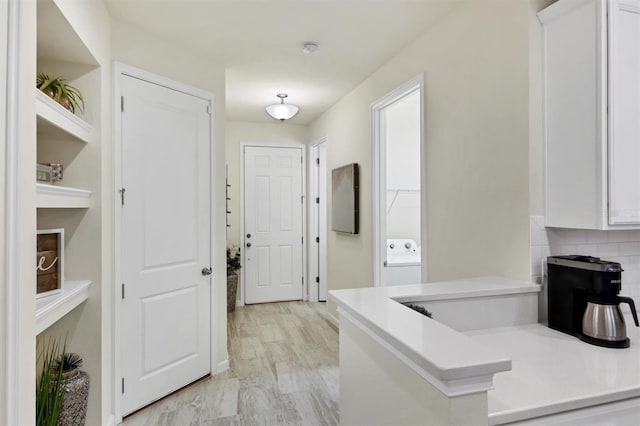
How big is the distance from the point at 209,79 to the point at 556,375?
2976 millimetres

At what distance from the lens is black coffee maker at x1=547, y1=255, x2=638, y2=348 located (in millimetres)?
1406

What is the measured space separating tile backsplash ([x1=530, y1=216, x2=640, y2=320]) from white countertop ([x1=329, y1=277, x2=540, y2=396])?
15cm

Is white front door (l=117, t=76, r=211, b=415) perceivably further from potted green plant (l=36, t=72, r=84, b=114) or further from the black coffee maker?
the black coffee maker

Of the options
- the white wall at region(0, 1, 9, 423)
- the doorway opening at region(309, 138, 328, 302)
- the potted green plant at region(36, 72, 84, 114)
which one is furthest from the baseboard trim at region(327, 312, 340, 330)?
the white wall at region(0, 1, 9, 423)

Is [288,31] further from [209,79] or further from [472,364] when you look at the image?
[472,364]

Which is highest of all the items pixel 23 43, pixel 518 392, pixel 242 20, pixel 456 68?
pixel 242 20

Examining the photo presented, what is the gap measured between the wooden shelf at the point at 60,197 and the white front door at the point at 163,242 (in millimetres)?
428

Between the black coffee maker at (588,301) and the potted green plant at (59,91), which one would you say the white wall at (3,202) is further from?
the black coffee maker at (588,301)

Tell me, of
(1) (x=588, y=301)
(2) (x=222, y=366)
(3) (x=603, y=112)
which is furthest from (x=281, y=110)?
(1) (x=588, y=301)

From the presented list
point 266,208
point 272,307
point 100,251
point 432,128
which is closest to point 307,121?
point 266,208

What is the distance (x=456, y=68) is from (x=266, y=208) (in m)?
3.56

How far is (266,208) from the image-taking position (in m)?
5.42

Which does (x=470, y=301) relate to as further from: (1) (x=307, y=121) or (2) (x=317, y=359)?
(1) (x=307, y=121)

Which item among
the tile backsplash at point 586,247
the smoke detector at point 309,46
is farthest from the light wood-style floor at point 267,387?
the smoke detector at point 309,46
